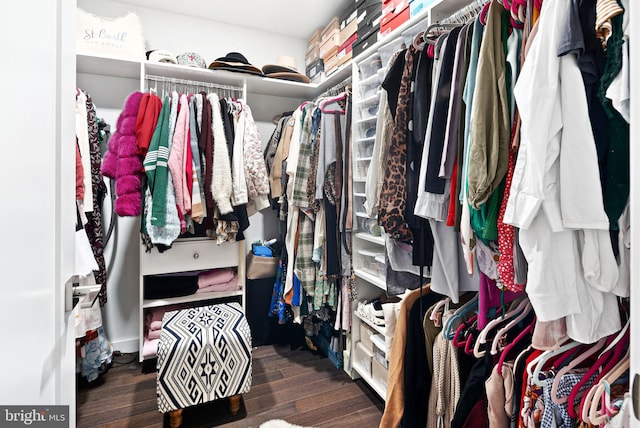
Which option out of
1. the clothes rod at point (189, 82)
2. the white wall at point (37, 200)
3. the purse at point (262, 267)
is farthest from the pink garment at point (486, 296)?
the clothes rod at point (189, 82)

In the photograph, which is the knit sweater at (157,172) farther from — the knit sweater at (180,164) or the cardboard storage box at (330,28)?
the cardboard storage box at (330,28)

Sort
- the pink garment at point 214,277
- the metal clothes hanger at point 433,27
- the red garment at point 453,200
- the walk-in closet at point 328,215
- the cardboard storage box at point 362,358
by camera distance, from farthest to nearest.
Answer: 1. the pink garment at point 214,277
2. the cardboard storage box at point 362,358
3. the metal clothes hanger at point 433,27
4. the red garment at point 453,200
5. the walk-in closet at point 328,215

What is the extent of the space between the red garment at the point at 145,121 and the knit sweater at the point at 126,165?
22 millimetres

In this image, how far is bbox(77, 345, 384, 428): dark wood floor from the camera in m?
1.71

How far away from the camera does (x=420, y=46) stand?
Result: 1257mm

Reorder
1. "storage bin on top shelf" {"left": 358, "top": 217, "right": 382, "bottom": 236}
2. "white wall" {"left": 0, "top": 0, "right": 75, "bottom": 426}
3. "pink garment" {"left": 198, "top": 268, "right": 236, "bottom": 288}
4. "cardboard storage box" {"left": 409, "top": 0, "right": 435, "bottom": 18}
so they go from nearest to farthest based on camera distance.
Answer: "white wall" {"left": 0, "top": 0, "right": 75, "bottom": 426} → "cardboard storage box" {"left": 409, "top": 0, "right": 435, "bottom": 18} → "storage bin on top shelf" {"left": 358, "top": 217, "right": 382, "bottom": 236} → "pink garment" {"left": 198, "top": 268, "right": 236, "bottom": 288}

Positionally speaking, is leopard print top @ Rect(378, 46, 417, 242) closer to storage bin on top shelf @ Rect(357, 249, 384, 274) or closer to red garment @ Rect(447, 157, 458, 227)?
red garment @ Rect(447, 157, 458, 227)

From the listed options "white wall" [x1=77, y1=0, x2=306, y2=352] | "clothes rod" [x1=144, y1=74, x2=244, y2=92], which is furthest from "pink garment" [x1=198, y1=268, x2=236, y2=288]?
"clothes rod" [x1=144, y1=74, x2=244, y2=92]

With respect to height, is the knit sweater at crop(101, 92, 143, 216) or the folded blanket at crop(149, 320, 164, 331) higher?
the knit sweater at crop(101, 92, 143, 216)

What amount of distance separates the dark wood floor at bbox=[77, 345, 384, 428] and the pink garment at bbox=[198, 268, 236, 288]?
0.60m

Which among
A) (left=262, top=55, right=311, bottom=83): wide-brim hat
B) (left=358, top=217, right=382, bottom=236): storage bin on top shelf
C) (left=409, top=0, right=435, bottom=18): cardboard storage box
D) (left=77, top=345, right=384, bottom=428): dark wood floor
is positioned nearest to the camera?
(left=409, top=0, right=435, bottom=18): cardboard storage box

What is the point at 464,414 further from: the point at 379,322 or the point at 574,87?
the point at 574,87

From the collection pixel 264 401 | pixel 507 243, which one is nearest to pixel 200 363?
pixel 264 401

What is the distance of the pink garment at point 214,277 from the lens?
91.1 inches
